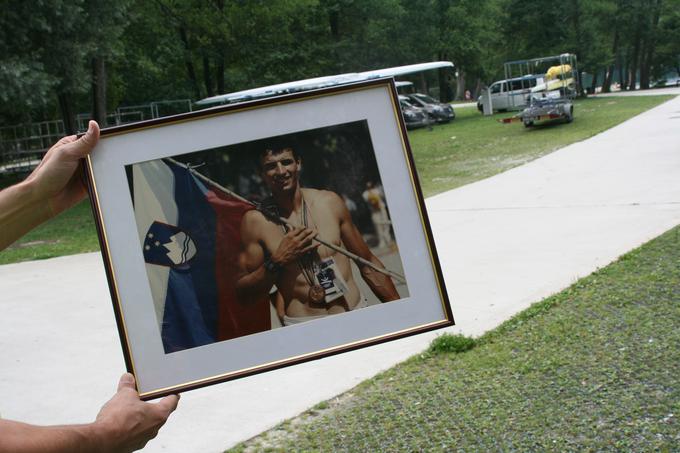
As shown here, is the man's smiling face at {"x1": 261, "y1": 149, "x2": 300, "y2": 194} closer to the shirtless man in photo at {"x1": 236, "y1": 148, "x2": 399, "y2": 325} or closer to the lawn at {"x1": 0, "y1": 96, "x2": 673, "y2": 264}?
the shirtless man in photo at {"x1": 236, "y1": 148, "x2": 399, "y2": 325}

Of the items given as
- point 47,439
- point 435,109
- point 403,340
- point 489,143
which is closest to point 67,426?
point 47,439

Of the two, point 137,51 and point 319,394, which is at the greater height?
point 137,51

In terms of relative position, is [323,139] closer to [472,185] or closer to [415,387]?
[415,387]

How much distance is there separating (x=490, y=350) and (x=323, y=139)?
3702 millimetres

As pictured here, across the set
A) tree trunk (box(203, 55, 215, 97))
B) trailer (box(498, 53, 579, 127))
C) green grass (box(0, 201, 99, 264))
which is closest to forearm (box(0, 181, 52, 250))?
green grass (box(0, 201, 99, 264))

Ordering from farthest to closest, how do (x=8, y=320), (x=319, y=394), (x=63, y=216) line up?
(x=63, y=216)
(x=8, y=320)
(x=319, y=394)

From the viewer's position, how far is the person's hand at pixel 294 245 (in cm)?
223

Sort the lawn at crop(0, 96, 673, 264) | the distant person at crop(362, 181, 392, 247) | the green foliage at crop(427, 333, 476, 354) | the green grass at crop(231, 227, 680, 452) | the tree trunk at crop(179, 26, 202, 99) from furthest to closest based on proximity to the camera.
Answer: the tree trunk at crop(179, 26, 202, 99)
the lawn at crop(0, 96, 673, 264)
the green foliage at crop(427, 333, 476, 354)
the green grass at crop(231, 227, 680, 452)
the distant person at crop(362, 181, 392, 247)

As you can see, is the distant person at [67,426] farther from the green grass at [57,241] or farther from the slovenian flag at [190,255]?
the green grass at [57,241]

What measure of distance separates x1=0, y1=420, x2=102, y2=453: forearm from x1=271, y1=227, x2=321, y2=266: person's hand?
686 mm

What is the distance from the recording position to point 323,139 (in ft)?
7.41

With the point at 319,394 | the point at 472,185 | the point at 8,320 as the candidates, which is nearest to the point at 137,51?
the point at 472,185

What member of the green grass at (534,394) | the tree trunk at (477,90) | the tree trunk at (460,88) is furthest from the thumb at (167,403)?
the tree trunk at (460,88)

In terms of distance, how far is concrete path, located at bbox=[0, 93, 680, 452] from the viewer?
5.36 m
